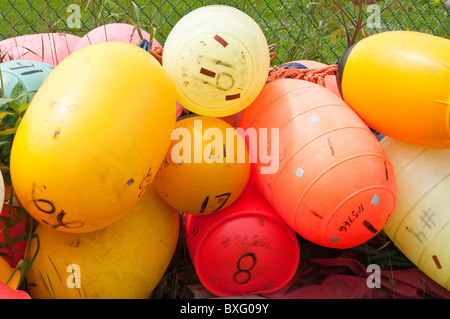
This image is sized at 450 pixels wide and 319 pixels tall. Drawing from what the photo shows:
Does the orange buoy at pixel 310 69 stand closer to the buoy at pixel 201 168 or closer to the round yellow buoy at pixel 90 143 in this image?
the buoy at pixel 201 168

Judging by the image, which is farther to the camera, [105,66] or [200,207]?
[200,207]

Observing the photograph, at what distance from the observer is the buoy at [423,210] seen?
1.78 m

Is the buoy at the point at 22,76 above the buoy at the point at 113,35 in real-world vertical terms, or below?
above

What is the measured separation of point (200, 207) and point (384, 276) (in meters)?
0.79

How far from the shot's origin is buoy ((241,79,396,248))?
1.65 m

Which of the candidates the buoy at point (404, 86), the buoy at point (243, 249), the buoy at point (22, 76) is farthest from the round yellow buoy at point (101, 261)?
the buoy at point (404, 86)

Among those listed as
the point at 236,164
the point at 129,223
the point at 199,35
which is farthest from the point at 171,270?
the point at 199,35

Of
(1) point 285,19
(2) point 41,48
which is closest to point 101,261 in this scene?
(2) point 41,48

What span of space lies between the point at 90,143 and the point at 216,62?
0.52 m

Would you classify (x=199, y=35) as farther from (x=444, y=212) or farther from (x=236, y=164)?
(x=444, y=212)

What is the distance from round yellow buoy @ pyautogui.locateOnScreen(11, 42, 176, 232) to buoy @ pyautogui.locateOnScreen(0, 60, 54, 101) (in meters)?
0.38

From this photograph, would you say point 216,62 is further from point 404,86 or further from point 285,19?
point 285,19

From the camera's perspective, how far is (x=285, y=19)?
3.85 m
